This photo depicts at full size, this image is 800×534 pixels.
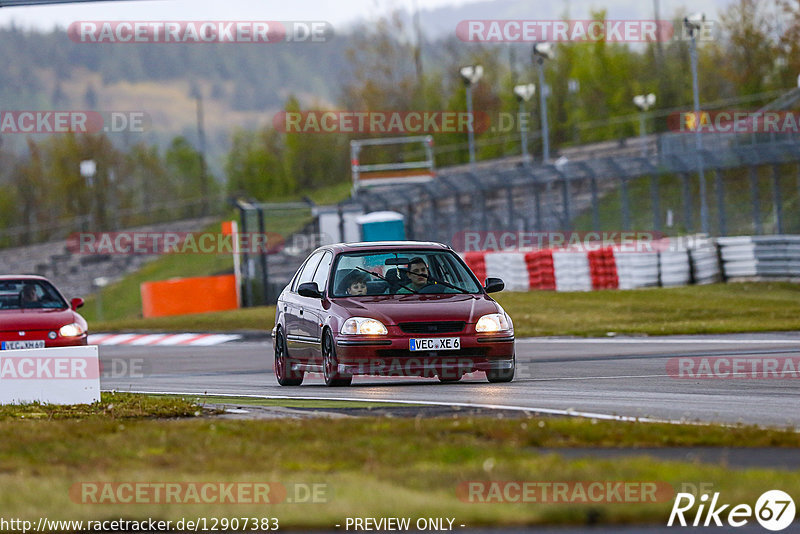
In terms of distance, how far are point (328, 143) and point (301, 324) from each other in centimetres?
7570

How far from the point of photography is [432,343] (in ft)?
40.7

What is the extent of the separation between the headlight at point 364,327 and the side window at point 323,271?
102cm

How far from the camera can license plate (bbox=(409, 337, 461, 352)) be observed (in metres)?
12.4

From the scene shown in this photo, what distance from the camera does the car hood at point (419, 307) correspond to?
12.5 m

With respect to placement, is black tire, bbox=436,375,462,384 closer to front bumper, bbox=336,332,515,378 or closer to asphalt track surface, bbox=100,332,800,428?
asphalt track surface, bbox=100,332,800,428

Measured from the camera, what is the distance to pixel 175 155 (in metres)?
131

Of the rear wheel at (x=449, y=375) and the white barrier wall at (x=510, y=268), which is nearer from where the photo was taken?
the rear wheel at (x=449, y=375)

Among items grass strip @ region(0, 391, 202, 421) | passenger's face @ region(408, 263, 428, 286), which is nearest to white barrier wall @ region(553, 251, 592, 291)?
passenger's face @ region(408, 263, 428, 286)

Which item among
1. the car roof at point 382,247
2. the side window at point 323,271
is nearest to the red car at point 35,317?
the side window at point 323,271

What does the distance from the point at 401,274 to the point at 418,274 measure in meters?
0.19

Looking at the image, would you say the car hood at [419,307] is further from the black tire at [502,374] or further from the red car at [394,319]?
the black tire at [502,374]

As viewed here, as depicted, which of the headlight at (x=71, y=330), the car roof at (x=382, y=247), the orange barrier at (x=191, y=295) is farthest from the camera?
the orange barrier at (x=191, y=295)

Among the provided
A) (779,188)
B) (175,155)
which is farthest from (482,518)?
(175,155)

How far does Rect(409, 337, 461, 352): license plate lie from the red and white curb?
12.9m
